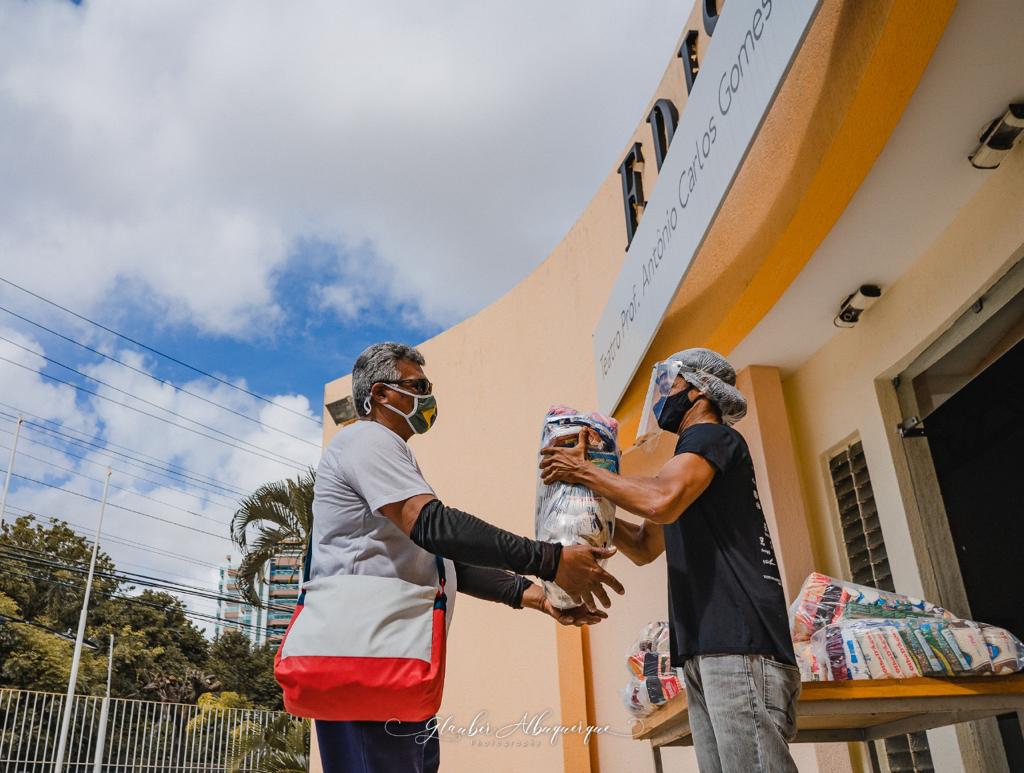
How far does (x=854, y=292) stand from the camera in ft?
14.1

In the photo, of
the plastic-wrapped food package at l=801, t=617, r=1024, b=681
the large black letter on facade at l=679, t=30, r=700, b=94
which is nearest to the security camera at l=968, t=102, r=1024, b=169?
the plastic-wrapped food package at l=801, t=617, r=1024, b=681

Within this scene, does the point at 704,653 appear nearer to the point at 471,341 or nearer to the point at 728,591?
the point at 728,591

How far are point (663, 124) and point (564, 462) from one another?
3.64 meters

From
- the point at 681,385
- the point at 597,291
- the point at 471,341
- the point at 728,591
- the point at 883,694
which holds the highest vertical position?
the point at 471,341

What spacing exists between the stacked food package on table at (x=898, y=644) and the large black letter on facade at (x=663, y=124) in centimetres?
304

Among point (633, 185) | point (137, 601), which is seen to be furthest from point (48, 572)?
point (633, 185)

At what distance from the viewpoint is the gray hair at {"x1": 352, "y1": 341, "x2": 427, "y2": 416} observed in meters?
2.53

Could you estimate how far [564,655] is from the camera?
280 inches

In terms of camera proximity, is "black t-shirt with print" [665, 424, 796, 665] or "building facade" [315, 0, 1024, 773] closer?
"black t-shirt with print" [665, 424, 796, 665]

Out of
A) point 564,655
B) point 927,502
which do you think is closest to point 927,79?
point 927,502

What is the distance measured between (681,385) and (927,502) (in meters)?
2.21

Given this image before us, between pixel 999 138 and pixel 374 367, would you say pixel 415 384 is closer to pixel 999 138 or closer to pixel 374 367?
pixel 374 367

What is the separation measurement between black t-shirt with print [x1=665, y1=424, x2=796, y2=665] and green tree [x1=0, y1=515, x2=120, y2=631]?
96.0 feet

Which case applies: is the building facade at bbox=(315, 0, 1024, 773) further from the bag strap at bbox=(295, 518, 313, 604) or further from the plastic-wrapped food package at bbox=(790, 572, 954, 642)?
the bag strap at bbox=(295, 518, 313, 604)
